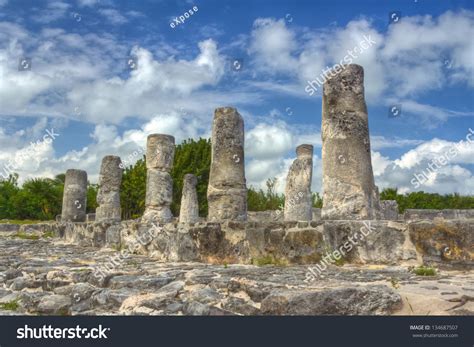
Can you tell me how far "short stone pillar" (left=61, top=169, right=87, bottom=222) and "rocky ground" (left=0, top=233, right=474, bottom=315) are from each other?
42.8ft

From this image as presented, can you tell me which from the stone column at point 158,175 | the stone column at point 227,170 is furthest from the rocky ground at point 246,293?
the stone column at point 158,175

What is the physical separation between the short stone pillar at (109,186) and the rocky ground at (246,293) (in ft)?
32.3

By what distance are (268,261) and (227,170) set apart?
310cm

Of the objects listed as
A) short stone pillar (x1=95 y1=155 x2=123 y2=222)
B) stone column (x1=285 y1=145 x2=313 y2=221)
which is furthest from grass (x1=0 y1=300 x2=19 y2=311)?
short stone pillar (x1=95 y1=155 x2=123 y2=222)

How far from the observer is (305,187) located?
586 inches

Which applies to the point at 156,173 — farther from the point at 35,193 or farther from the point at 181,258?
the point at 35,193

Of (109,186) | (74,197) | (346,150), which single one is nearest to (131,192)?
(74,197)

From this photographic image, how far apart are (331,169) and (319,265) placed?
6.05 feet

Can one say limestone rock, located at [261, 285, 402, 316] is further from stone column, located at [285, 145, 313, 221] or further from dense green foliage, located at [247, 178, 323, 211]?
dense green foliage, located at [247, 178, 323, 211]

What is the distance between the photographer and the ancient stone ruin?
4.00 metres

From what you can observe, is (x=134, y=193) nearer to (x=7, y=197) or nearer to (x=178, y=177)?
(x=178, y=177)

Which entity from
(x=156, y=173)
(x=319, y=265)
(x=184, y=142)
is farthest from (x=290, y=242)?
(x=184, y=142)

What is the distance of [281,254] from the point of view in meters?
6.46
